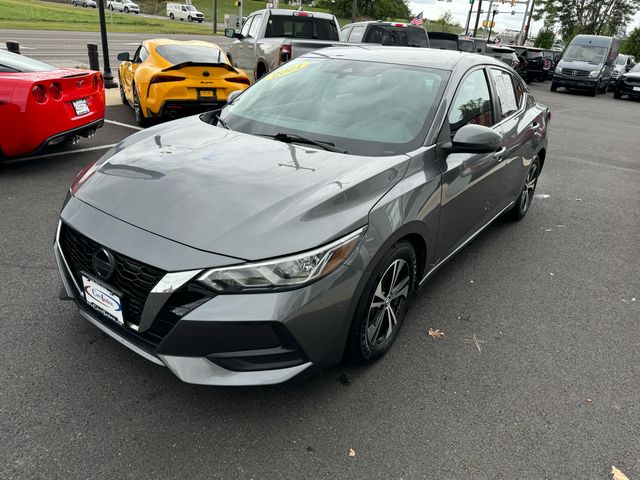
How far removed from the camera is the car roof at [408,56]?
3533mm

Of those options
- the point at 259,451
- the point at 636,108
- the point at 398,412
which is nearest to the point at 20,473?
the point at 259,451

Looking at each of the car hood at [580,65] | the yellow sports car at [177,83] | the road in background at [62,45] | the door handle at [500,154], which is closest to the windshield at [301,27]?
the yellow sports car at [177,83]

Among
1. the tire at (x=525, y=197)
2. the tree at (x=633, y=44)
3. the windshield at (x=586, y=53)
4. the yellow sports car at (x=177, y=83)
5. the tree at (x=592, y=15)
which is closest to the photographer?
the tire at (x=525, y=197)

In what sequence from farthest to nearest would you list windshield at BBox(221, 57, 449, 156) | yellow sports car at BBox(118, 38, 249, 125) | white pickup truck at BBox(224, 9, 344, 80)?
white pickup truck at BBox(224, 9, 344, 80), yellow sports car at BBox(118, 38, 249, 125), windshield at BBox(221, 57, 449, 156)

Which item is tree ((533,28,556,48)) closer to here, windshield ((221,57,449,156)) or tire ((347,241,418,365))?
windshield ((221,57,449,156))

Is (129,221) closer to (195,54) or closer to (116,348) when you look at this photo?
(116,348)

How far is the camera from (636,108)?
60.0 ft

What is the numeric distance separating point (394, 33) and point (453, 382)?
37.5 feet

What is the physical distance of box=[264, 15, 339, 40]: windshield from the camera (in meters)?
10.7

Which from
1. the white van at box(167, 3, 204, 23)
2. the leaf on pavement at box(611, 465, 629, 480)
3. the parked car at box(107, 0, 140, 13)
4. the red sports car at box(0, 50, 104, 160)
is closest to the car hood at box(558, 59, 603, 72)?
the red sports car at box(0, 50, 104, 160)

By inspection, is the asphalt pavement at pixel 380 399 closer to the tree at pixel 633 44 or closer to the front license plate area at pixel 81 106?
the front license plate area at pixel 81 106

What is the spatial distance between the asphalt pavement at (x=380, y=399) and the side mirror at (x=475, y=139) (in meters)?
1.17

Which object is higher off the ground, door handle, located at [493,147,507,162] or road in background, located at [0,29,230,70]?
door handle, located at [493,147,507,162]

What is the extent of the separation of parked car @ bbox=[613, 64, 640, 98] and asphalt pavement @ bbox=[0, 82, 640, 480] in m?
20.0
